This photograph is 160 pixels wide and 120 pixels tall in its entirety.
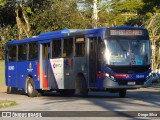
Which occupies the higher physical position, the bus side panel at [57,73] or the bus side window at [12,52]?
the bus side window at [12,52]

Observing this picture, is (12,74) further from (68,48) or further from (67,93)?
(68,48)

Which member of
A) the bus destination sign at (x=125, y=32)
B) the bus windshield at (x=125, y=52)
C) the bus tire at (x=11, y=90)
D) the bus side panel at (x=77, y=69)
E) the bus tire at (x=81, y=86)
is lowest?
the bus tire at (x=11, y=90)

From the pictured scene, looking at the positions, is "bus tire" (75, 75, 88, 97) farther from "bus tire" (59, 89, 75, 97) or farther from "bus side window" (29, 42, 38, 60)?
"bus side window" (29, 42, 38, 60)

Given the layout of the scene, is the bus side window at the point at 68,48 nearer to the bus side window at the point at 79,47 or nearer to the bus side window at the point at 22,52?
the bus side window at the point at 79,47

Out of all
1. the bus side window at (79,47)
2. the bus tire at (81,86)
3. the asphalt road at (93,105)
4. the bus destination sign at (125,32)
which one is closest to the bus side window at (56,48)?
the bus side window at (79,47)

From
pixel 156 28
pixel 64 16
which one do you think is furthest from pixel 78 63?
pixel 156 28

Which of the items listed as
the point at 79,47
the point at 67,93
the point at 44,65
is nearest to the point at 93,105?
A: the point at 79,47

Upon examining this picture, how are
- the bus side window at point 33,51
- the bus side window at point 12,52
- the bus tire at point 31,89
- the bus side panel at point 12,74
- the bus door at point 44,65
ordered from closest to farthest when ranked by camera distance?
the bus door at point 44,65
the bus tire at point 31,89
the bus side window at point 33,51
the bus side panel at point 12,74
the bus side window at point 12,52

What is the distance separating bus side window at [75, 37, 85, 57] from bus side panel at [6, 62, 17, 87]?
6.58m

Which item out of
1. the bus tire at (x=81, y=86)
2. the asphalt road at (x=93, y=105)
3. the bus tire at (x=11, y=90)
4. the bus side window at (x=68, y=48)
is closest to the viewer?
the asphalt road at (x=93, y=105)

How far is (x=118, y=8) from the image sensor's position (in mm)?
71625

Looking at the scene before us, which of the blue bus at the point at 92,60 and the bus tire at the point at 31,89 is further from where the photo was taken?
the bus tire at the point at 31,89

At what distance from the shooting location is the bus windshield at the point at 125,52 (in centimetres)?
2350

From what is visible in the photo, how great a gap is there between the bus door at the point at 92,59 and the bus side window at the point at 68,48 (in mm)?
1494
